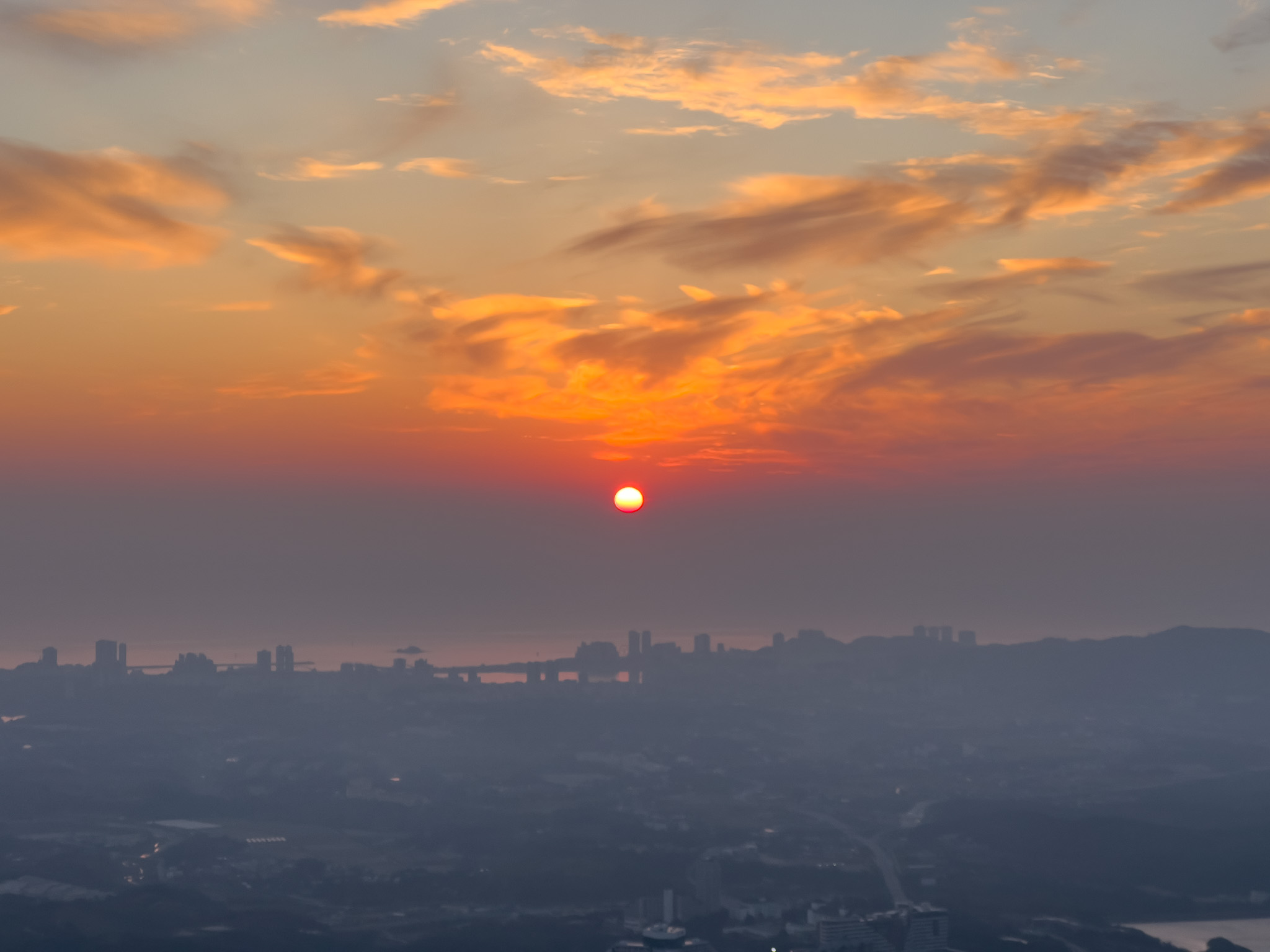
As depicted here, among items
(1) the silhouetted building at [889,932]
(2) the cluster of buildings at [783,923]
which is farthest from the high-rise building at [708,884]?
A: (1) the silhouetted building at [889,932]

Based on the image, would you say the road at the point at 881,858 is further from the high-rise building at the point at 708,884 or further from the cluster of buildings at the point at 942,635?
the cluster of buildings at the point at 942,635

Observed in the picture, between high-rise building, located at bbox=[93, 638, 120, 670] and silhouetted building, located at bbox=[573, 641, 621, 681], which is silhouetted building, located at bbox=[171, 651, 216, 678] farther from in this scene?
silhouetted building, located at bbox=[573, 641, 621, 681]

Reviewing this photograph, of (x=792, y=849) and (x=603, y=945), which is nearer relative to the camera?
(x=603, y=945)

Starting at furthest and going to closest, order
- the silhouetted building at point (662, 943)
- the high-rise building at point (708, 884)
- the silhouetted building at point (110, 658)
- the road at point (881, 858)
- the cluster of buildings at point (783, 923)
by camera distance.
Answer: the silhouetted building at point (110, 658) → the road at point (881, 858) → the high-rise building at point (708, 884) → the cluster of buildings at point (783, 923) → the silhouetted building at point (662, 943)

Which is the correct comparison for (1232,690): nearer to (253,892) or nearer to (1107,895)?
(1107,895)

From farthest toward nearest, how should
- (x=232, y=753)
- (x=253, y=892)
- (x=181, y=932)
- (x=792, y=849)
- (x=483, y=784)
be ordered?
(x=232, y=753) → (x=483, y=784) → (x=792, y=849) → (x=253, y=892) → (x=181, y=932)

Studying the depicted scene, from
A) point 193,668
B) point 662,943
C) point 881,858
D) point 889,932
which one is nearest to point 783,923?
point 889,932

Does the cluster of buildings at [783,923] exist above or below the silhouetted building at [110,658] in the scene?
below

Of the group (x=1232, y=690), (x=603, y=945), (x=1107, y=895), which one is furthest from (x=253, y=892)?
(x=1232, y=690)

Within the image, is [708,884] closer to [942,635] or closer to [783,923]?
[783,923]

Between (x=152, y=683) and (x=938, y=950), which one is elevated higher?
(x=152, y=683)

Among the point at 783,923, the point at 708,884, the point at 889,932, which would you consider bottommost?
the point at 783,923
